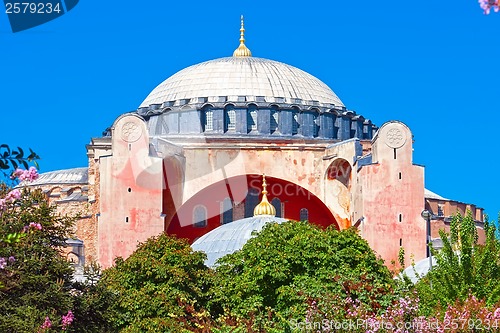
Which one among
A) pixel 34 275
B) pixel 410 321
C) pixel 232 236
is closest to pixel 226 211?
pixel 232 236

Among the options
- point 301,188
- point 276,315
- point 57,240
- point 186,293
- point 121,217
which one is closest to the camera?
point 57,240

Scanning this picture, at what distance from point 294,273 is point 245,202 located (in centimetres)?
1666

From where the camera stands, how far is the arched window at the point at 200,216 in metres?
47.1

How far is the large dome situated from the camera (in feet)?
166

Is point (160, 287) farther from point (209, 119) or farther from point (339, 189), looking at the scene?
point (209, 119)

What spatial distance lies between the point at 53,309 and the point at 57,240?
2.14 metres

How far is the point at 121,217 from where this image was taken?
44250mm

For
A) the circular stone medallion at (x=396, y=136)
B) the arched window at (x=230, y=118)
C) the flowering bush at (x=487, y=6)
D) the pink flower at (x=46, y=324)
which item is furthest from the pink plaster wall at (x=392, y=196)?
the flowering bush at (x=487, y=6)

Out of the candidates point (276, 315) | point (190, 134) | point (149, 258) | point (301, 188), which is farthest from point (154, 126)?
point (276, 315)

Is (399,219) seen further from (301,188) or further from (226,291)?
(226,291)

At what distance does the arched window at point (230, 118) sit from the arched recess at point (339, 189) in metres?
3.62

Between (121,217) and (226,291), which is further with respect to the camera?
(121,217)

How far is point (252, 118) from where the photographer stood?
1939 inches

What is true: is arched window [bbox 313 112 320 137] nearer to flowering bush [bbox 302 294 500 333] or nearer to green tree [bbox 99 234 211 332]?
green tree [bbox 99 234 211 332]
